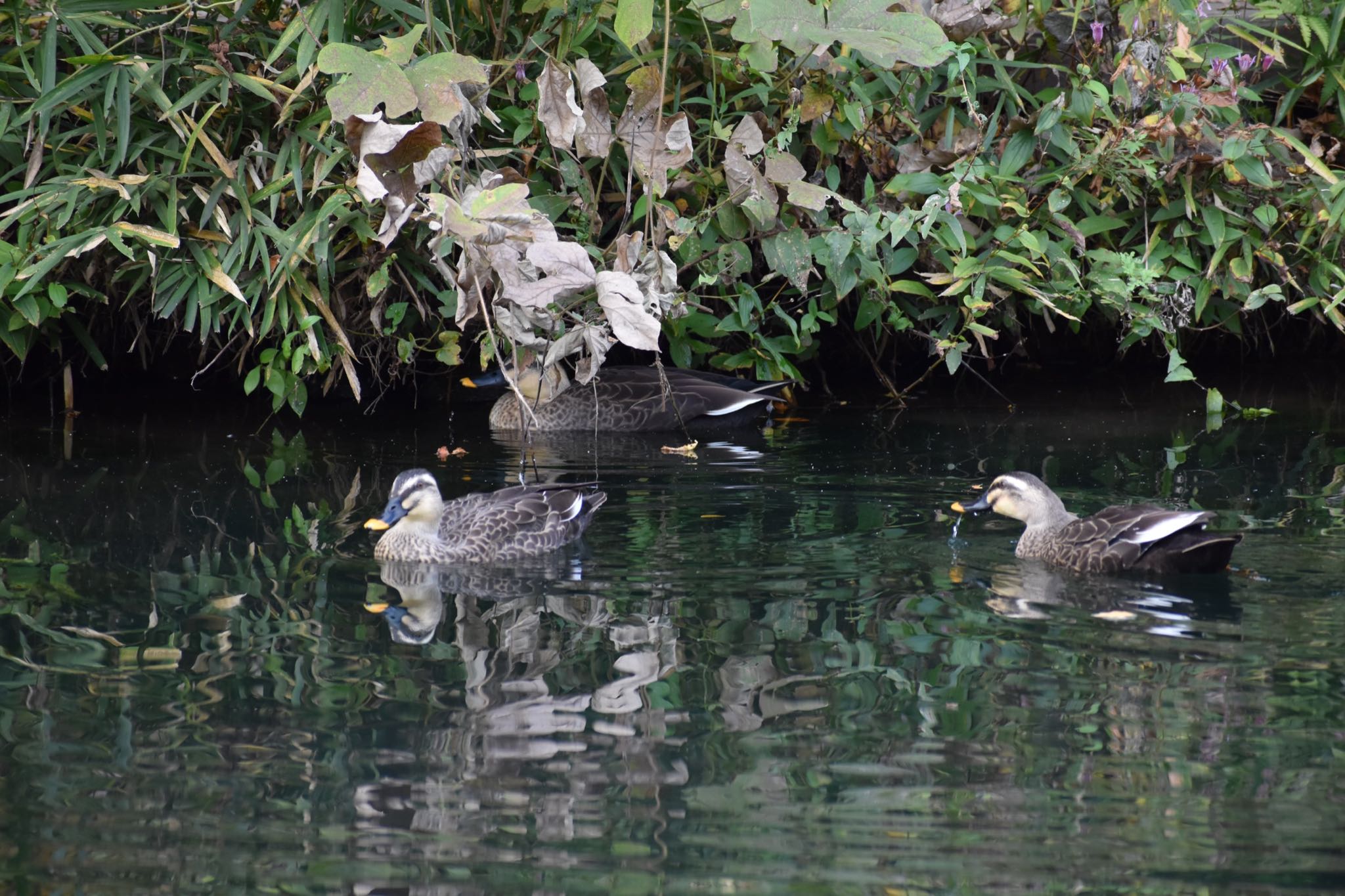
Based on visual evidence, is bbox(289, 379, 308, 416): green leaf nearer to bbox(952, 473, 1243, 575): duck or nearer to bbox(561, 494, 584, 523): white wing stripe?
bbox(561, 494, 584, 523): white wing stripe

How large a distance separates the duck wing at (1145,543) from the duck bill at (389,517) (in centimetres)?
263

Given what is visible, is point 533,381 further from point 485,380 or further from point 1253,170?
point 1253,170

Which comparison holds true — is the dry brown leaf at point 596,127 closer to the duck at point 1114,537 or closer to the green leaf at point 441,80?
the green leaf at point 441,80

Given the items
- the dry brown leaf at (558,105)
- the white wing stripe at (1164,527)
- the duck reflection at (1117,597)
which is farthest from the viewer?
the dry brown leaf at (558,105)

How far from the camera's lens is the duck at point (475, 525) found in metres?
6.01

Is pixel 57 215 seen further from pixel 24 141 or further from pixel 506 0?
pixel 506 0

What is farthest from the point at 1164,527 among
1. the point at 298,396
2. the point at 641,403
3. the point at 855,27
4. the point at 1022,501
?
the point at 298,396

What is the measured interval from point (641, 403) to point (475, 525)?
2.98 meters

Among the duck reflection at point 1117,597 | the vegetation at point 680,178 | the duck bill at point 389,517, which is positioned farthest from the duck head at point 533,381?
the duck reflection at point 1117,597

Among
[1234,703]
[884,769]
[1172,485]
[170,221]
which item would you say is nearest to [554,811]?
[884,769]

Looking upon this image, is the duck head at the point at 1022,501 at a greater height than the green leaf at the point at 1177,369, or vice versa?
the green leaf at the point at 1177,369

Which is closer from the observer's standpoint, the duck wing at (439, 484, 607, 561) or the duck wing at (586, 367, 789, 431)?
the duck wing at (439, 484, 607, 561)

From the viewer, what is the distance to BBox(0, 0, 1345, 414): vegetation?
23.6ft

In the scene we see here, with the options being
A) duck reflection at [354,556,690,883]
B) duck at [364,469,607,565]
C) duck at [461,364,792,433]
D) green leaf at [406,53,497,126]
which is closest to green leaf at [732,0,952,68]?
green leaf at [406,53,497,126]
